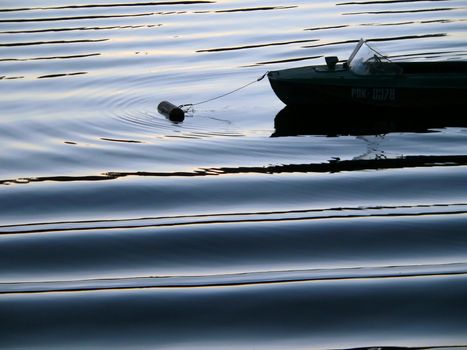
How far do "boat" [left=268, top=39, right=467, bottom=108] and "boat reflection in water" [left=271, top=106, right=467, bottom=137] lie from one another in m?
0.35

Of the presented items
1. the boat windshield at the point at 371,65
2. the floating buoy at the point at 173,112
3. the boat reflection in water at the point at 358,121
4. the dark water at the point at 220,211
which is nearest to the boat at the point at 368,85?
the boat windshield at the point at 371,65

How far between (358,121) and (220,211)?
28.7 feet

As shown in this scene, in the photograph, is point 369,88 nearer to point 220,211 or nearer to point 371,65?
point 371,65

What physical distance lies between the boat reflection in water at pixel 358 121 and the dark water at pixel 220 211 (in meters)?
0.08

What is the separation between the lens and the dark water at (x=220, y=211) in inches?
530

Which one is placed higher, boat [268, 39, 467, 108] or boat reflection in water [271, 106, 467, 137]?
boat [268, 39, 467, 108]

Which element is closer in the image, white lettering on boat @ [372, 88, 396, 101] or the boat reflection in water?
the boat reflection in water

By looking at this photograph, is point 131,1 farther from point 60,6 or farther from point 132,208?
point 132,208

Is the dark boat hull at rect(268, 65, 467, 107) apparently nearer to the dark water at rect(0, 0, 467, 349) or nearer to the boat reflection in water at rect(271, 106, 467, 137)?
the boat reflection in water at rect(271, 106, 467, 137)

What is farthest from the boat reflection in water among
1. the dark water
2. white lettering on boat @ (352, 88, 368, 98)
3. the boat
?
white lettering on boat @ (352, 88, 368, 98)

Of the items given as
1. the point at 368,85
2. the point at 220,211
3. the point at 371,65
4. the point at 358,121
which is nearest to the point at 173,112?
the point at 358,121

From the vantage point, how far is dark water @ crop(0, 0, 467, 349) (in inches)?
530

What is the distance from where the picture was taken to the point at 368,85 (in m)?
25.9

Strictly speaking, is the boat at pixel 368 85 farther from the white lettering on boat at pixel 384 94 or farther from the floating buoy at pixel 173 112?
the floating buoy at pixel 173 112
